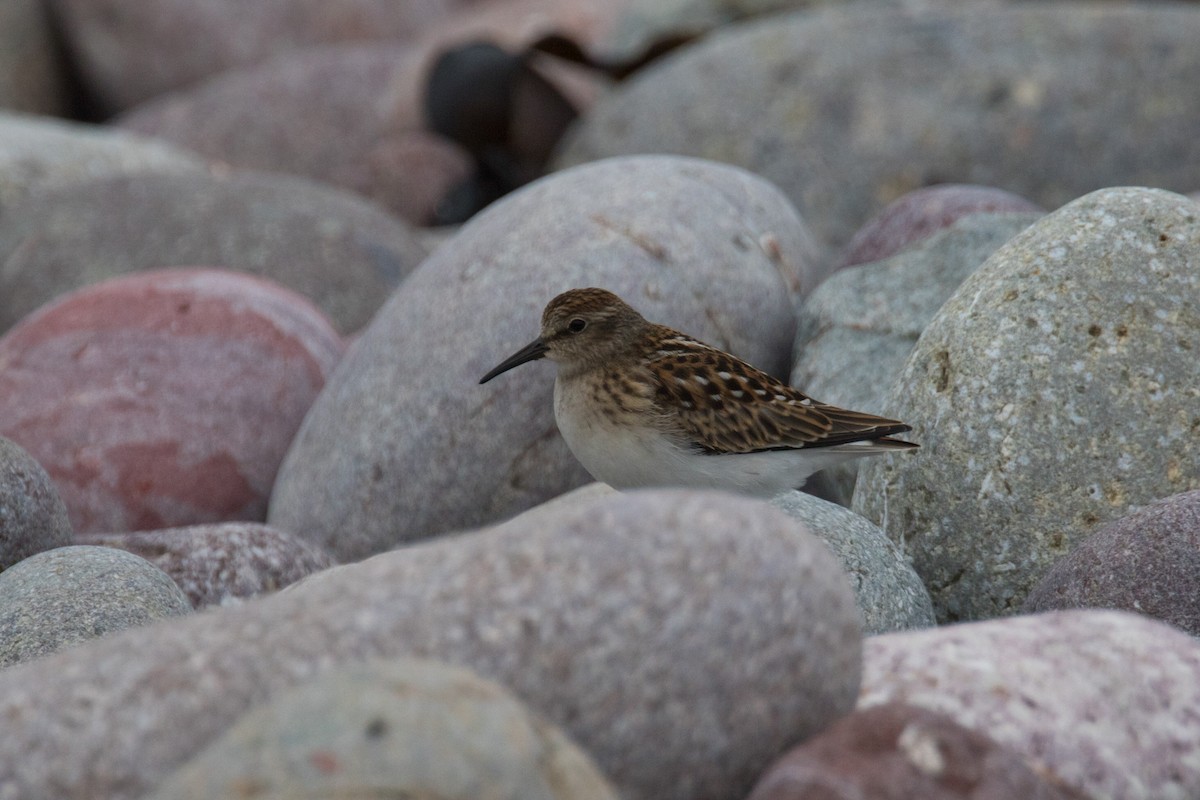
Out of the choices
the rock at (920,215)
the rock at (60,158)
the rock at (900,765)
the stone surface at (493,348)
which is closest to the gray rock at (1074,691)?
the rock at (900,765)

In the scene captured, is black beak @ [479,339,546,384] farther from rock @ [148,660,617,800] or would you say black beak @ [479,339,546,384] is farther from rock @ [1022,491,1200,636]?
rock @ [148,660,617,800]

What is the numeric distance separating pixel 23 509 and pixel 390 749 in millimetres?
3617

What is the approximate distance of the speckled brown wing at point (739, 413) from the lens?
19.1 ft

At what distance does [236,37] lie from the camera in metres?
18.6

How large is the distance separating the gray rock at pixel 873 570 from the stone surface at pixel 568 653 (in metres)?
1.62

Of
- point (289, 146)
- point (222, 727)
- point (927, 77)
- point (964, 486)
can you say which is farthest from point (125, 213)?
point (222, 727)

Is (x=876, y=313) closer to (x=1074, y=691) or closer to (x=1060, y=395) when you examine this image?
(x=1060, y=395)

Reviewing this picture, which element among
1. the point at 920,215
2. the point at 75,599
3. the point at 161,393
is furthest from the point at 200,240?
the point at 75,599

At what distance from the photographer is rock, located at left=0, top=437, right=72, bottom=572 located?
609cm

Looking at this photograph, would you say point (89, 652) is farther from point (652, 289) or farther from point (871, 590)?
point (652, 289)

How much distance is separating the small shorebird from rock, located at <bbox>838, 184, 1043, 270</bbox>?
244 cm

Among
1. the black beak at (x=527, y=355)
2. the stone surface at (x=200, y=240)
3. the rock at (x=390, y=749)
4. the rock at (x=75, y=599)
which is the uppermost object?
the rock at (x=390, y=749)

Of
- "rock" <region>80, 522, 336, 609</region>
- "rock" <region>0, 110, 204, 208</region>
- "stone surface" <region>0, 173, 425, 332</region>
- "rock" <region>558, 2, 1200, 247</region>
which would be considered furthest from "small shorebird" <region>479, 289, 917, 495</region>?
"rock" <region>0, 110, 204, 208</region>

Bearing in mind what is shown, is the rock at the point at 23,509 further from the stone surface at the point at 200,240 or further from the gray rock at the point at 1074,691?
the stone surface at the point at 200,240
